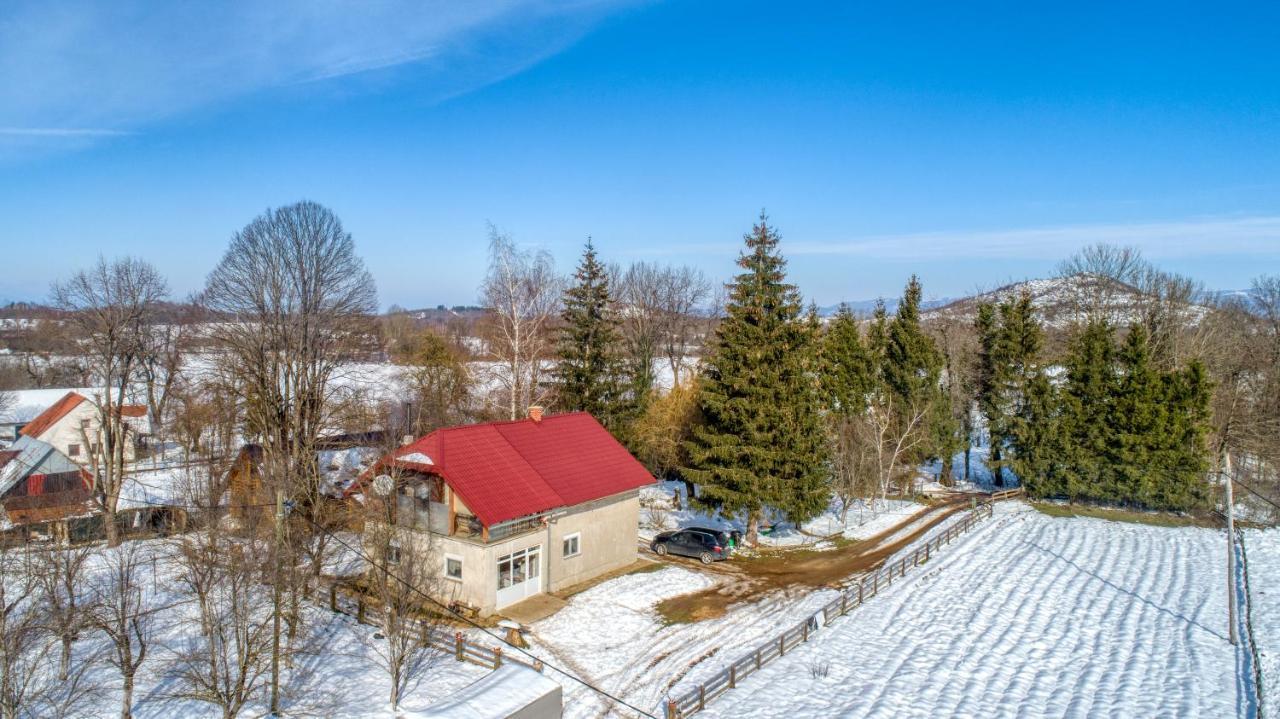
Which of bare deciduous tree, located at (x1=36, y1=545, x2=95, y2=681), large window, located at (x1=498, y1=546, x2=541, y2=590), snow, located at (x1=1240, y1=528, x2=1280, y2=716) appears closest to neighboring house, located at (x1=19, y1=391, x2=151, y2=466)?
bare deciduous tree, located at (x1=36, y1=545, x2=95, y2=681)

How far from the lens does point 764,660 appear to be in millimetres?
19766

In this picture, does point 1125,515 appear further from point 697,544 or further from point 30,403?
point 30,403

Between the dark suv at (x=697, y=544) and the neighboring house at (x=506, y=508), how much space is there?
Answer: 5.86 ft

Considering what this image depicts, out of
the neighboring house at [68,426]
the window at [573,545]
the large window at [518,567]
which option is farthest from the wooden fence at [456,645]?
the neighboring house at [68,426]

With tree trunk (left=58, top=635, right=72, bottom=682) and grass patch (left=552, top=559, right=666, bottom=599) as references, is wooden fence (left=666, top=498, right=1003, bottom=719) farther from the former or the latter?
tree trunk (left=58, top=635, right=72, bottom=682)

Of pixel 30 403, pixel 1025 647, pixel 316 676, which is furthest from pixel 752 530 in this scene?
pixel 30 403

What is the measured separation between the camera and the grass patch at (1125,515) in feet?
120

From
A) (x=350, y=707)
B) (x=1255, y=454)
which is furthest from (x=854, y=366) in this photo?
(x=350, y=707)

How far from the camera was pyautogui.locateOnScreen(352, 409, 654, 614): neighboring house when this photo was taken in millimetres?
22781

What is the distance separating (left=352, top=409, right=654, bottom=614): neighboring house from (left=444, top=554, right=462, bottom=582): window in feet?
0.11

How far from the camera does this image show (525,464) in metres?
25.9

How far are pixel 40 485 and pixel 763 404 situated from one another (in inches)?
1498

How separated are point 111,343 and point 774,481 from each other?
100.0 ft

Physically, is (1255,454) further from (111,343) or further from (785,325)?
(111,343)
